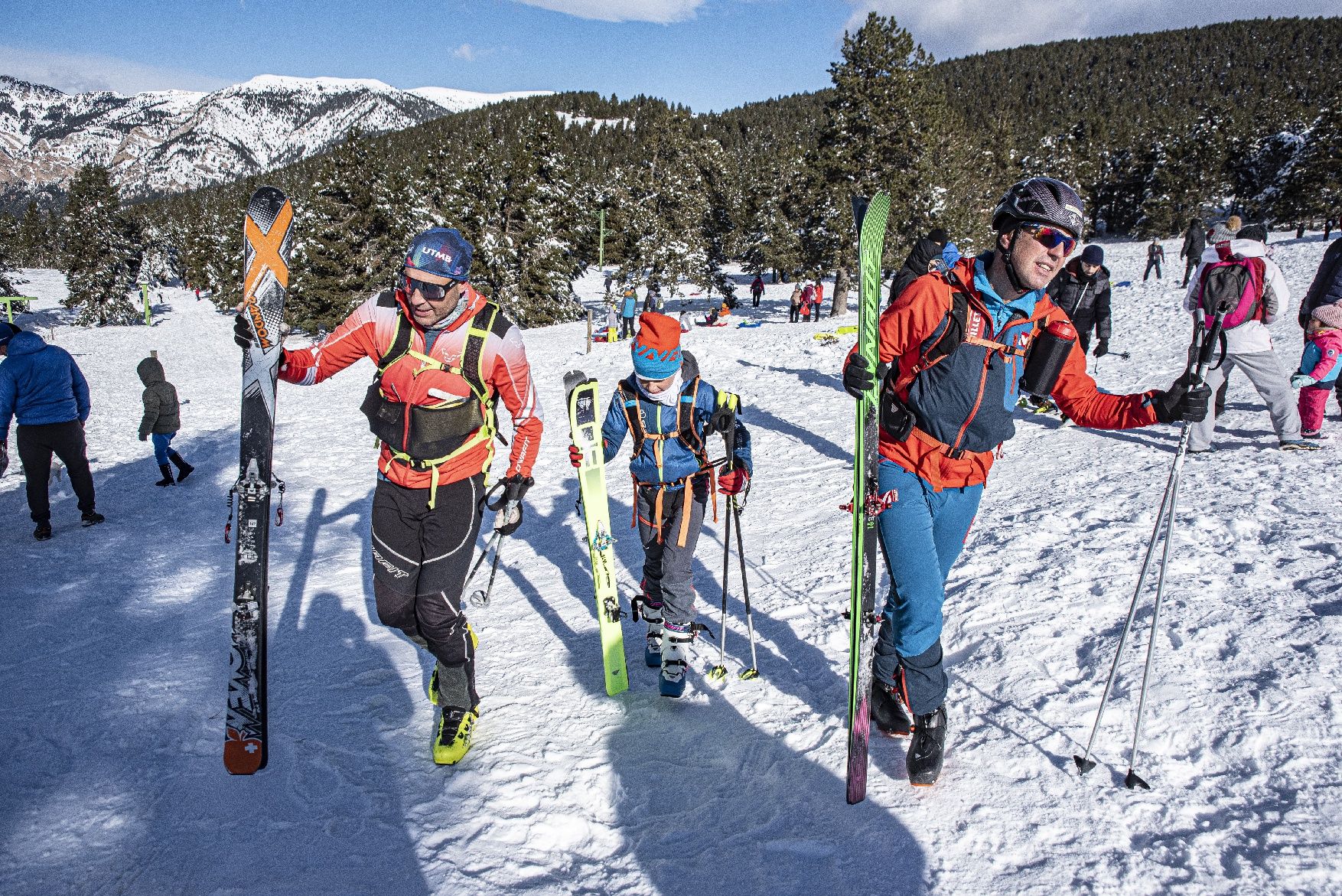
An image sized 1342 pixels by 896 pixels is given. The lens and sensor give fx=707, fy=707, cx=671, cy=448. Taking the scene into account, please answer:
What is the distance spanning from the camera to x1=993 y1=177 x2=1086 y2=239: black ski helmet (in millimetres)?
3004

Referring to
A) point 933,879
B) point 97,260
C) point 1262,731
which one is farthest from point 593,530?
point 97,260

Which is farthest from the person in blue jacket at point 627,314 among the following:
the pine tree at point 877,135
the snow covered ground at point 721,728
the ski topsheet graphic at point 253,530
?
the ski topsheet graphic at point 253,530

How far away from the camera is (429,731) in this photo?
4.23 m

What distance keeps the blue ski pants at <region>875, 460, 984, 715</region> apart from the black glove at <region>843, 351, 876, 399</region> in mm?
388

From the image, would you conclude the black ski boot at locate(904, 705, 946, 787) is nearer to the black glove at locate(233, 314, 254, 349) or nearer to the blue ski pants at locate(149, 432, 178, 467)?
the black glove at locate(233, 314, 254, 349)

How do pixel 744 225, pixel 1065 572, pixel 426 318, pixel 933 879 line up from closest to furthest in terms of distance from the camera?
1. pixel 933 879
2. pixel 426 318
3. pixel 1065 572
4. pixel 744 225

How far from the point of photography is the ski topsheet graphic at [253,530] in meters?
3.74

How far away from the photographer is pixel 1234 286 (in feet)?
22.9

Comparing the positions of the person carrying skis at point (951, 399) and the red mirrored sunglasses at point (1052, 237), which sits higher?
the red mirrored sunglasses at point (1052, 237)

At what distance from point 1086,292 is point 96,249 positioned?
5552cm

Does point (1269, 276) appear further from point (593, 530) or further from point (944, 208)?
point (944, 208)

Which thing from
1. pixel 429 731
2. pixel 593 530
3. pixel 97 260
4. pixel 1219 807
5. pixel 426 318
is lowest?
pixel 429 731

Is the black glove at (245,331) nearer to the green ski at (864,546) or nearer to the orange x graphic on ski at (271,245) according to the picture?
the orange x graphic on ski at (271,245)

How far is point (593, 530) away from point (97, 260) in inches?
2187
